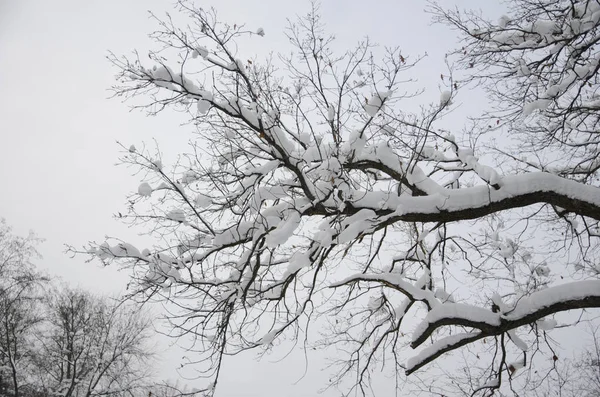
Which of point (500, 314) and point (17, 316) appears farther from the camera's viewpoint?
point (17, 316)

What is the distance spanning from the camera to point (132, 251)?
3678 millimetres

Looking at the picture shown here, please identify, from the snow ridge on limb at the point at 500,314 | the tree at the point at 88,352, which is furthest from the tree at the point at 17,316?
the snow ridge on limb at the point at 500,314

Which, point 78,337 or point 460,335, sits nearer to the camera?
point 460,335

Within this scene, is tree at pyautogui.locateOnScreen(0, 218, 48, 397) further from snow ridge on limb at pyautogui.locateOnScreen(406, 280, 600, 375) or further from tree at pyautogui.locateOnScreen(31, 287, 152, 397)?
snow ridge on limb at pyautogui.locateOnScreen(406, 280, 600, 375)

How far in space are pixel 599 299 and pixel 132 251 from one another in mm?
4965

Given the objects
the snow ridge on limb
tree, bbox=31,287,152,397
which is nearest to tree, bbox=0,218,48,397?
tree, bbox=31,287,152,397

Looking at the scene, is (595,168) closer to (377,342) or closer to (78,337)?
(377,342)

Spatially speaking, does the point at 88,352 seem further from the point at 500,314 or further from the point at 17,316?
the point at 500,314

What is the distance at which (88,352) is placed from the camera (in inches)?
567

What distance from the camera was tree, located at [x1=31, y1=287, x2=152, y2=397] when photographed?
550 inches

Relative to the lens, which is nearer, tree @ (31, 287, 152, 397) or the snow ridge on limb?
the snow ridge on limb

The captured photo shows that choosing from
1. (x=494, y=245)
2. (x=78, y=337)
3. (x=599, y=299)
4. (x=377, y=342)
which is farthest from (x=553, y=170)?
(x=78, y=337)

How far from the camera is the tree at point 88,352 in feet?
45.9

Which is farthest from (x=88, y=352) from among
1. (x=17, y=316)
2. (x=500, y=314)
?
(x=500, y=314)
